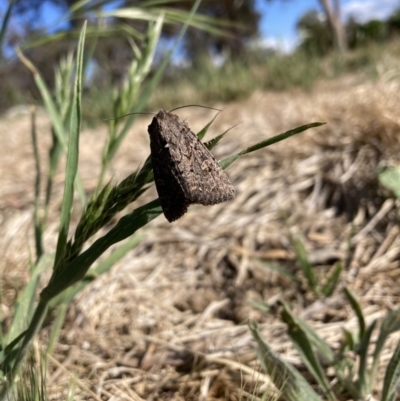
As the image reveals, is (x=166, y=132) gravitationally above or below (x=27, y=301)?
above

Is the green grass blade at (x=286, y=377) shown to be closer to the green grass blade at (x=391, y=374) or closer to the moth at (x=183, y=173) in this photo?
the green grass blade at (x=391, y=374)

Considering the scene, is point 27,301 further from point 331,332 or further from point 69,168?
point 331,332

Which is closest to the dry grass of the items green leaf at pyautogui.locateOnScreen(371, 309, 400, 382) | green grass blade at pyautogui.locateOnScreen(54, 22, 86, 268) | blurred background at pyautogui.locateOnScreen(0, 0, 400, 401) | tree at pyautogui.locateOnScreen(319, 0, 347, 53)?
blurred background at pyautogui.locateOnScreen(0, 0, 400, 401)

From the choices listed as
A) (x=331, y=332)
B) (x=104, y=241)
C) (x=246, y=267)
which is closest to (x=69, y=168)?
(x=104, y=241)

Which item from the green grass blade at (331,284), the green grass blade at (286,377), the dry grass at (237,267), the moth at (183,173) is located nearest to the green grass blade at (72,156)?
the moth at (183,173)

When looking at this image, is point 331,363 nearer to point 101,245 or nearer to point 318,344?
point 318,344

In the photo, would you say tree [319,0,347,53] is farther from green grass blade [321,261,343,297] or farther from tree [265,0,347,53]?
green grass blade [321,261,343,297]
